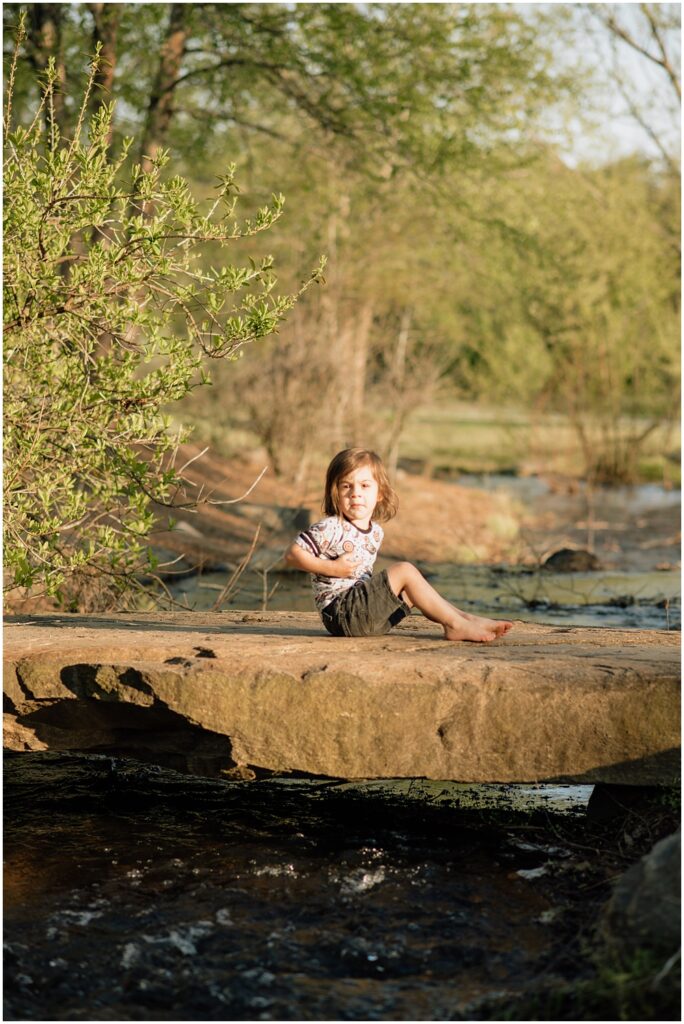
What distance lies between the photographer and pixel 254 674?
4688 millimetres

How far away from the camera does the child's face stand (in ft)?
18.0

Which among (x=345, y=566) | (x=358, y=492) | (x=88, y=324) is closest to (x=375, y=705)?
(x=345, y=566)

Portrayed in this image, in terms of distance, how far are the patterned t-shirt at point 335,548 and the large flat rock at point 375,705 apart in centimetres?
46

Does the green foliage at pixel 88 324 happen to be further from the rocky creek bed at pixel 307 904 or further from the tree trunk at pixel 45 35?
the tree trunk at pixel 45 35

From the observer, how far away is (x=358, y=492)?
216 inches

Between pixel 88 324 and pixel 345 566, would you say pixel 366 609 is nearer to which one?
pixel 345 566

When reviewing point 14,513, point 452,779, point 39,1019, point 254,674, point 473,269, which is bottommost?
point 39,1019

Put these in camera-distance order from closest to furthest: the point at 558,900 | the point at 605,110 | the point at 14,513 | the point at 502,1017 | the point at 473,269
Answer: the point at 502,1017, the point at 558,900, the point at 14,513, the point at 605,110, the point at 473,269

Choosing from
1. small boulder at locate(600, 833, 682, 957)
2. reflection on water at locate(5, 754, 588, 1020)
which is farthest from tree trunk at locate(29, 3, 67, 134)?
small boulder at locate(600, 833, 682, 957)

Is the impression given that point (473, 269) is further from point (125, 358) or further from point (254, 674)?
point (254, 674)

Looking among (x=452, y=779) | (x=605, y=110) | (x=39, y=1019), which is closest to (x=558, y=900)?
(x=452, y=779)

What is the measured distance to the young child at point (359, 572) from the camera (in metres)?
5.26

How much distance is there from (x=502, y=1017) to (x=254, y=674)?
5.40ft

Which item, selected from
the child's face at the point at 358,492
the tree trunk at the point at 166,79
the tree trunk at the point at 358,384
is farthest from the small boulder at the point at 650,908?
the tree trunk at the point at 358,384
